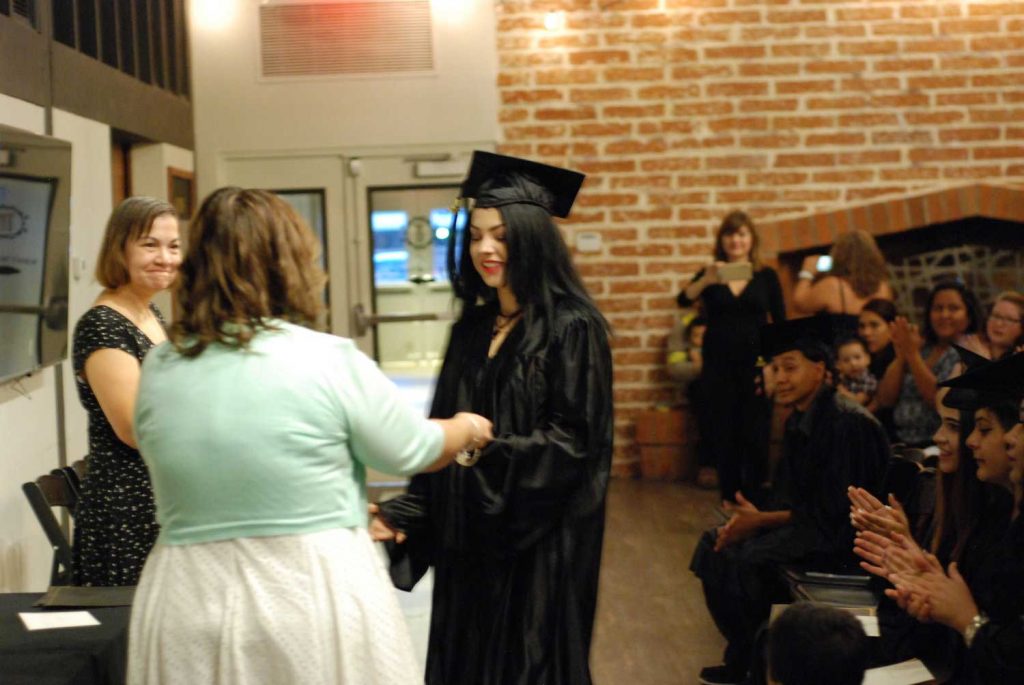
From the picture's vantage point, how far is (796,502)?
382 centimetres

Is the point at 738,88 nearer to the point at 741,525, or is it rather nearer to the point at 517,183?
the point at 741,525

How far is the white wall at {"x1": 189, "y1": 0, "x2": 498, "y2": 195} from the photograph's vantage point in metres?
7.42

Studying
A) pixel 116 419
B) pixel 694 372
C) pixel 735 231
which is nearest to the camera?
pixel 116 419

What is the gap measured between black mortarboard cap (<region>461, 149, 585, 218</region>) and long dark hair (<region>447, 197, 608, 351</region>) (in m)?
0.03

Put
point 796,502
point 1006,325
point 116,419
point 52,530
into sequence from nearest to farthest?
point 116,419
point 52,530
point 796,502
point 1006,325

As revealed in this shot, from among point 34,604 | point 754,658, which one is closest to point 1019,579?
point 754,658

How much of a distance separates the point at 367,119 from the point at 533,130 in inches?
37.6

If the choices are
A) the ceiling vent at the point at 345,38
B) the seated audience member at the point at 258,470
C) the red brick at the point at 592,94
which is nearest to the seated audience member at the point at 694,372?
the red brick at the point at 592,94

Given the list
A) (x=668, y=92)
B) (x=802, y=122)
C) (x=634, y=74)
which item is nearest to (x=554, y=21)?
(x=634, y=74)

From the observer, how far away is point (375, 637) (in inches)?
73.9

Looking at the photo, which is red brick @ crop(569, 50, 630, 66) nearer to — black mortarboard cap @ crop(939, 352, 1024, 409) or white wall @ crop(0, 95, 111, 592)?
white wall @ crop(0, 95, 111, 592)

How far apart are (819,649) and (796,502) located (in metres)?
1.65

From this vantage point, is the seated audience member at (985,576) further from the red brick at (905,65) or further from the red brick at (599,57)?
the red brick at (905,65)

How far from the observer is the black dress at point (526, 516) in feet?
8.15
